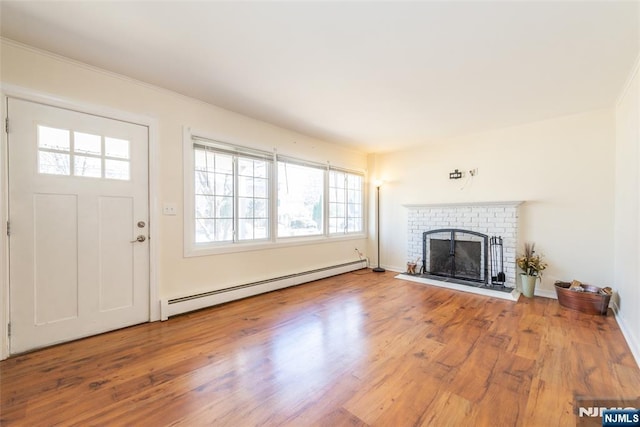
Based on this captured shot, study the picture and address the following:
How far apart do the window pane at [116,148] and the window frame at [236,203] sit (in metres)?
0.56

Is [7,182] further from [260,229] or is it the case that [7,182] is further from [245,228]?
[260,229]

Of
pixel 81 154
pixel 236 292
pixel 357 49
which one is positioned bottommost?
pixel 236 292

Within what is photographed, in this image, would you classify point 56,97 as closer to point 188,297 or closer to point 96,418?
point 188,297

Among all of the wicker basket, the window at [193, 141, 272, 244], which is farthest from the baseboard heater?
the wicker basket

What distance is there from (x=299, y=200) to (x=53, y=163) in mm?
2922

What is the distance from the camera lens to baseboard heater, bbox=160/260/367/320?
2953 mm

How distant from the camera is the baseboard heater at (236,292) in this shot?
295cm

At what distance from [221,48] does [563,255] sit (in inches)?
186

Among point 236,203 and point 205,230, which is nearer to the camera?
point 205,230

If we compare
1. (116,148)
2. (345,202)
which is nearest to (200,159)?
(116,148)

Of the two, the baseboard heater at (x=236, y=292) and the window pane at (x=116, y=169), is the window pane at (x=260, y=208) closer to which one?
the baseboard heater at (x=236, y=292)

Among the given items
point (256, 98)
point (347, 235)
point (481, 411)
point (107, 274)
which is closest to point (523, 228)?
point (347, 235)

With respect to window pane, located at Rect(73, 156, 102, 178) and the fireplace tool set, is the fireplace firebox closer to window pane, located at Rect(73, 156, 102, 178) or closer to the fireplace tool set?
the fireplace tool set

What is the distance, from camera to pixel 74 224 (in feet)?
7.89
